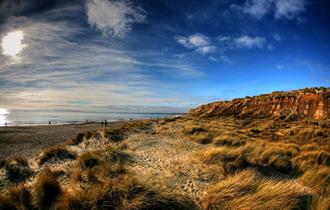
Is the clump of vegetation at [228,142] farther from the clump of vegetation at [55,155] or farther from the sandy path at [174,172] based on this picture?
the clump of vegetation at [55,155]

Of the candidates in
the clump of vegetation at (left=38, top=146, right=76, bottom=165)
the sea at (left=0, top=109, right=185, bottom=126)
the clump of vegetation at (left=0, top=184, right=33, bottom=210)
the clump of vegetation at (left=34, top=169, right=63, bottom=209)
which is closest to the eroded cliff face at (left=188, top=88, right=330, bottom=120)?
the clump of vegetation at (left=38, top=146, right=76, bottom=165)

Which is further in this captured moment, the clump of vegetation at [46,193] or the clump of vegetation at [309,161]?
the clump of vegetation at [309,161]

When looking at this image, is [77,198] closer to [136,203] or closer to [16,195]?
Answer: [136,203]

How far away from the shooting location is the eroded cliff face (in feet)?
81.4

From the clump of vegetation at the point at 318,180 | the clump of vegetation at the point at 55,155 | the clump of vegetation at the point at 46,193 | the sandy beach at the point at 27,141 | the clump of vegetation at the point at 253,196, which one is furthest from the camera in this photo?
the sandy beach at the point at 27,141

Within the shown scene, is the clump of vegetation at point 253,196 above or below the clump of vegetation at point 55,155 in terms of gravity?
above

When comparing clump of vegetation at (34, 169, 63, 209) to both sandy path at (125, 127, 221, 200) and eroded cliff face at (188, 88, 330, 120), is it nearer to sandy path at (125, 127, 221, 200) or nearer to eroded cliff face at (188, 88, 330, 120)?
sandy path at (125, 127, 221, 200)

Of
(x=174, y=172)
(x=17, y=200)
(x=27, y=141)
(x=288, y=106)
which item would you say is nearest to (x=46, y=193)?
(x=17, y=200)

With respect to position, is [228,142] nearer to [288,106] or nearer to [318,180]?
[318,180]

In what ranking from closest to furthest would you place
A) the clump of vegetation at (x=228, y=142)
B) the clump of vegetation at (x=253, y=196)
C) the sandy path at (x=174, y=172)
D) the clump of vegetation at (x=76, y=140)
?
1. the clump of vegetation at (x=253, y=196)
2. the sandy path at (x=174, y=172)
3. the clump of vegetation at (x=228, y=142)
4. the clump of vegetation at (x=76, y=140)

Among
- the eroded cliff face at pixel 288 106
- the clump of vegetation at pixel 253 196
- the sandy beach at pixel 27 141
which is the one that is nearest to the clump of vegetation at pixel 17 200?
the clump of vegetation at pixel 253 196

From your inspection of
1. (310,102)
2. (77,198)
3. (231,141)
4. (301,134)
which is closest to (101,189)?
(77,198)

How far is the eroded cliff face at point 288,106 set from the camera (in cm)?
2480

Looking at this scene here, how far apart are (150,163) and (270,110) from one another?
27283 millimetres
